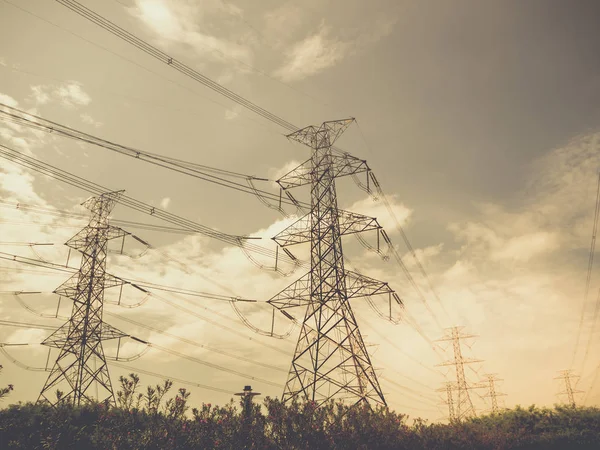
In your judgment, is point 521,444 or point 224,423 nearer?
point 224,423

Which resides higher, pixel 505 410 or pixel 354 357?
pixel 354 357

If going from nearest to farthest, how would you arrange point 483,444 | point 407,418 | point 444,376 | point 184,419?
point 184,419 < point 407,418 < point 483,444 < point 444,376

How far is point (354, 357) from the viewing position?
1706cm

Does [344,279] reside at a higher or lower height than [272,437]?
higher

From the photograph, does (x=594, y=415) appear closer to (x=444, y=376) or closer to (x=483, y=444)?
(x=483, y=444)

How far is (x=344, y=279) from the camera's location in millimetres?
18562

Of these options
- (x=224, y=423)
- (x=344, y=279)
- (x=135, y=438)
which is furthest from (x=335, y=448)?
(x=344, y=279)

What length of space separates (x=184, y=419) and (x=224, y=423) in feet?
3.26

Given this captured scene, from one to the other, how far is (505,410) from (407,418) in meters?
15.7

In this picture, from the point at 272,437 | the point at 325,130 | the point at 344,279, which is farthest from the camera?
the point at 325,130

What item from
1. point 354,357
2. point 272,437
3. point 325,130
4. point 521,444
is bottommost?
point 521,444

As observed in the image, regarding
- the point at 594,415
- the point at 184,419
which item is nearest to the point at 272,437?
the point at 184,419

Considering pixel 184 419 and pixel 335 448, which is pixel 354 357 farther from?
pixel 184 419

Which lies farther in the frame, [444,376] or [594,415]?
[444,376]
